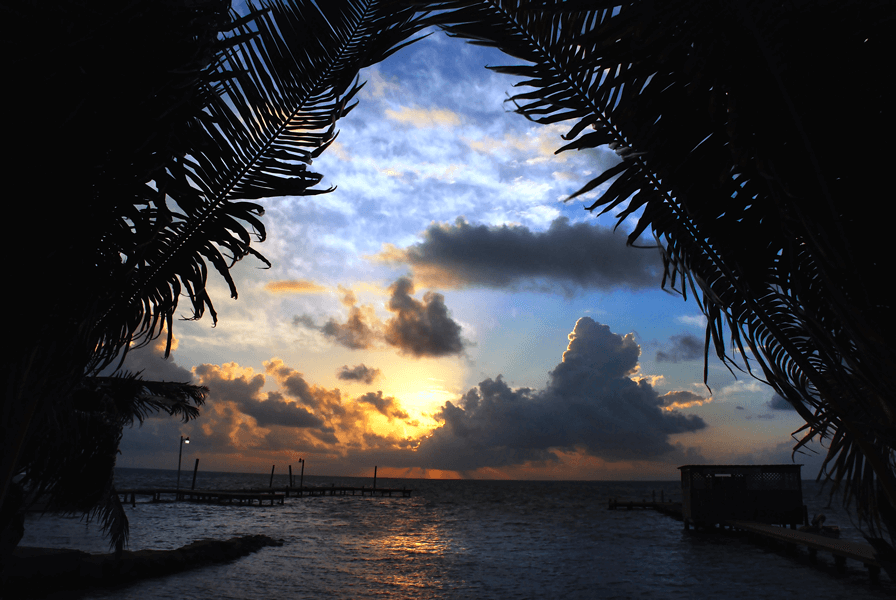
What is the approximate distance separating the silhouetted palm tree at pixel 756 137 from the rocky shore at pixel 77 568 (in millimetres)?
15945

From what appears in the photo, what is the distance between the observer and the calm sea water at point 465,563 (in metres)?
18.5

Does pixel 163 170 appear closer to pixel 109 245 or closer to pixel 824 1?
pixel 109 245

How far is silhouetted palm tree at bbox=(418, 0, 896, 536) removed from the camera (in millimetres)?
1861

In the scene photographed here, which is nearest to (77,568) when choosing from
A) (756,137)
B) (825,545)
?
(756,137)

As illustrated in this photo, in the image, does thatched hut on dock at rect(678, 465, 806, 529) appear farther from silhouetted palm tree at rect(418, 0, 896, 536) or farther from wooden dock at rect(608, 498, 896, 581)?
silhouetted palm tree at rect(418, 0, 896, 536)

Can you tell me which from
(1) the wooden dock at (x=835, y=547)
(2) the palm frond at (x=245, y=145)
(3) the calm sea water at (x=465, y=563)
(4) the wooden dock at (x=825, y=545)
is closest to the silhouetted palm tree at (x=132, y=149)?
(2) the palm frond at (x=245, y=145)

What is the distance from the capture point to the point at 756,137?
79.8 inches

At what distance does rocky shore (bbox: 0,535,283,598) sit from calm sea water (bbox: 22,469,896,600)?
2.01 feet

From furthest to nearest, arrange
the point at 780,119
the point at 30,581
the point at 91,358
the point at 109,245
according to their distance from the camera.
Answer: the point at 30,581, the point at 91,358, the point at 109,245, the point at 780,119

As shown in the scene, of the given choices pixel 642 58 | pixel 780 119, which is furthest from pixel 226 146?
pixel 780 119

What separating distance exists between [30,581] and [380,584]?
1061 centimetres

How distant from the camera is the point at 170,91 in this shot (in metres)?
2.04

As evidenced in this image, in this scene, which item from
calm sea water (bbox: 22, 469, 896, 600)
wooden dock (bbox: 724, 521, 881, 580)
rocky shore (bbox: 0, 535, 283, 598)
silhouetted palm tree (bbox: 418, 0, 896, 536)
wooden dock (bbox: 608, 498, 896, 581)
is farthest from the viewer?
calm sea water (bbox: 22, 469, 896, 600)

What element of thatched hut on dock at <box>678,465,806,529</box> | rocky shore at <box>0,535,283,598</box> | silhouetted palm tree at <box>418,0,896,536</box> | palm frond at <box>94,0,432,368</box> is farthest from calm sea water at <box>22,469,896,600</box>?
silhouetted palm tree at <box>418,0,896,536</box>
